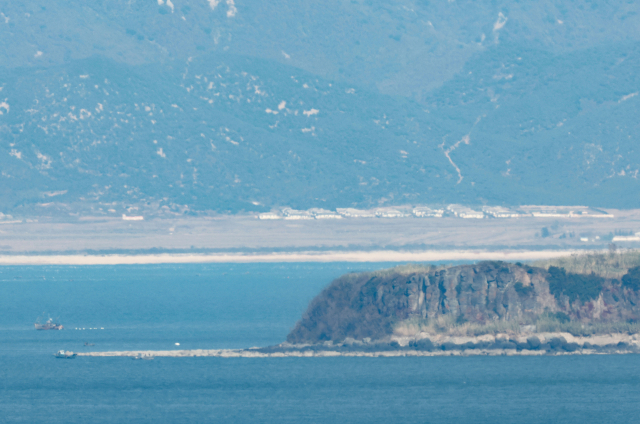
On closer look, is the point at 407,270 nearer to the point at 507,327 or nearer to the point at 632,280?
the point at 507,327

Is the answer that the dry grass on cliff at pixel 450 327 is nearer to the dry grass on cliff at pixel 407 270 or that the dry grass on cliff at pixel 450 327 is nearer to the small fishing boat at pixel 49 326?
the dry grass on cliff at pixel 407 270

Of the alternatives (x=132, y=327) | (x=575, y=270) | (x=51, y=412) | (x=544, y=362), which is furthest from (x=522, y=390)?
(x=132, y=327)

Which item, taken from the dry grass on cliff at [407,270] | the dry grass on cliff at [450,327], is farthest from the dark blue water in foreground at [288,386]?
the dry grass on cliff at [407,270]

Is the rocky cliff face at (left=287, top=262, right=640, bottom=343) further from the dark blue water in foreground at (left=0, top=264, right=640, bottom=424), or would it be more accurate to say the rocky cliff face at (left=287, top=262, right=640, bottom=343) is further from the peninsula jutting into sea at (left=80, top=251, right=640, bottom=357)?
the dark blue water in foreground at (left=0, top=264, right=640, bottom=424)

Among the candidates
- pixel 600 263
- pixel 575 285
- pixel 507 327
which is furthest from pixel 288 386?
pixel 600 263

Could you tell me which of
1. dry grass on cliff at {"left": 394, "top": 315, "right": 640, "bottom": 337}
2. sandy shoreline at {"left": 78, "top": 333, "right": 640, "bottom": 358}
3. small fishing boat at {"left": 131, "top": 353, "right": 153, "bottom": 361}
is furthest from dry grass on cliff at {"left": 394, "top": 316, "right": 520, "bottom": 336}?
small fishing boat at {"left": 131, "top": 353, "right": 153, "bottom": 361}

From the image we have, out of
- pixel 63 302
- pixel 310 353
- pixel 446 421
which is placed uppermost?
pixel 63 302

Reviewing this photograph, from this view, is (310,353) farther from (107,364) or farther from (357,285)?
(107,364)
